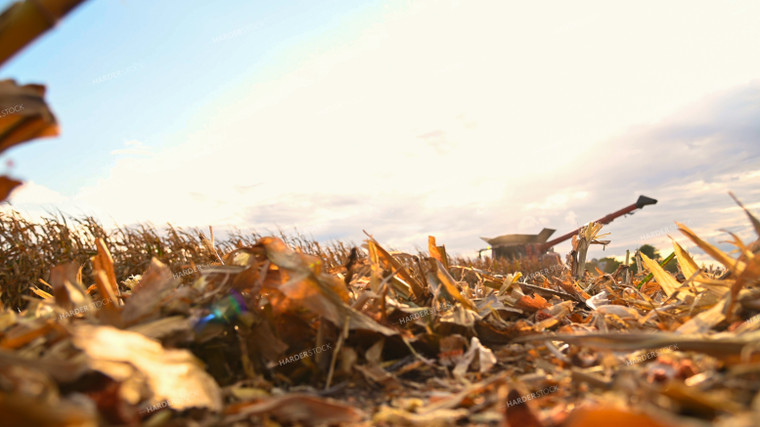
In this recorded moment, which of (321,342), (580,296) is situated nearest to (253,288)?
(321,342)

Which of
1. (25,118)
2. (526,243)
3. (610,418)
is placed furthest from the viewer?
(526,243)

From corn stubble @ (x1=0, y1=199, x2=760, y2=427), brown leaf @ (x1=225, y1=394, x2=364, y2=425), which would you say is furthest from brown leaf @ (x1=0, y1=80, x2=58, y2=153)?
brown leaf @ (x1=225, y1=394, x2=364, y2=425)

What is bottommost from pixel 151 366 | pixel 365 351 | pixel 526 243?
pixel 526 243

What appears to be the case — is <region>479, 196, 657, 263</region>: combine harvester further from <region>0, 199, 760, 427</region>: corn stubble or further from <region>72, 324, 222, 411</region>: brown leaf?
<region>72, 324, 222, 411</region>: brown leaf

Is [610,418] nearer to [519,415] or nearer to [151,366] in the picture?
[519,415]

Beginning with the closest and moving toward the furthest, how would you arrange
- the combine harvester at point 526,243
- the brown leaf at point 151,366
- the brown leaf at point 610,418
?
the brown leaf at point 610,418, the brown leaf at point 151,366, the combine harvester at point 526,243

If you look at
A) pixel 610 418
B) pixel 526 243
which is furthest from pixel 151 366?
pixel 526 243

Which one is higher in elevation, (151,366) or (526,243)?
(151,366)

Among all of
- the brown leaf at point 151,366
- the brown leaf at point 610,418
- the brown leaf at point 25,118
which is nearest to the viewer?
the brown leaf at point 610,418

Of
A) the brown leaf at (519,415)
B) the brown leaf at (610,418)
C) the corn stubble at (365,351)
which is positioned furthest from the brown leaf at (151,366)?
the brown leaf at (610,418)

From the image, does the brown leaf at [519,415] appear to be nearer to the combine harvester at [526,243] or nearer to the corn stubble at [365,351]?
the corn stubble at [365,351]

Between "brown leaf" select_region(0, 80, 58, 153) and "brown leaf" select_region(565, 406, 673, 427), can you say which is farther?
"brown leaf" select_region(0, 80, 58, 153)

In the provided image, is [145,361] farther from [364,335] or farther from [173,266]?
[173,266]

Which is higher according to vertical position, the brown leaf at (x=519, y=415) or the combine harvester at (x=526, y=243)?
the brown leaf at (x=519, y=415)
